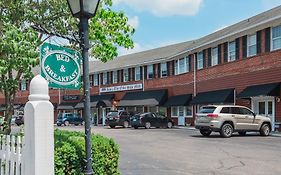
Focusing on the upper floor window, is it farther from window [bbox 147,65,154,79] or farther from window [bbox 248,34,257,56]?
window [bbox 248,34,257,56]

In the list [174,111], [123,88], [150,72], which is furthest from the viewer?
[123,88]

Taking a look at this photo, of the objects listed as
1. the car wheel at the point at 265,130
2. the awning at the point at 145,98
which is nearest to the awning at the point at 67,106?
the awning at the point at 145,98

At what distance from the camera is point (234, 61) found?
3250 cm

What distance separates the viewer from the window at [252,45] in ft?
98.4

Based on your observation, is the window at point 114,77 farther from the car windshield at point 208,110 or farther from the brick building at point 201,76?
the car windshield at point 208,110

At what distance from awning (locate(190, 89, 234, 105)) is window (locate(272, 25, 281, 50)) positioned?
19.1 feet

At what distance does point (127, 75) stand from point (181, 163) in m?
40.4

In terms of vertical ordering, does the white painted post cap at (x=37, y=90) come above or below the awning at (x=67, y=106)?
above

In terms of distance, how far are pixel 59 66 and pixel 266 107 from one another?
25733 millimetres

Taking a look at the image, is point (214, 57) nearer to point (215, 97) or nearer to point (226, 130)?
point (215, 97)

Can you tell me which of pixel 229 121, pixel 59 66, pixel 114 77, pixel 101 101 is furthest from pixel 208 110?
pixel 114 77

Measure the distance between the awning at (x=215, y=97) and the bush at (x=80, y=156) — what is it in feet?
85.6

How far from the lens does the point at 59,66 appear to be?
5.70 meters

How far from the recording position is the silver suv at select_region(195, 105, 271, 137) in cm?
2345
